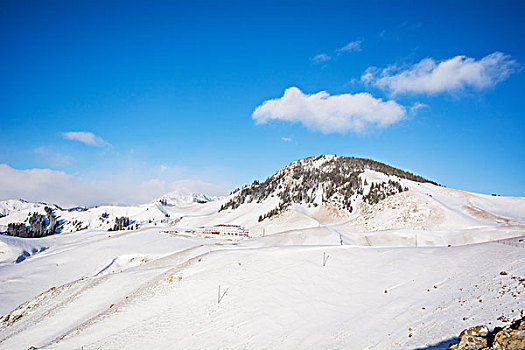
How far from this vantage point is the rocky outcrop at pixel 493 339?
7.11 meters

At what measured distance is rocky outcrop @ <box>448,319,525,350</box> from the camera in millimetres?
7105

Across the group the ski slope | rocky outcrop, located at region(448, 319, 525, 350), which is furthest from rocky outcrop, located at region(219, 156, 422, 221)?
rocky outcrop, located at region(448, 319, 525, 350)

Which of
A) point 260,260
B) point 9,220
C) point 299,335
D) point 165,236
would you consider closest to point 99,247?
point 165,236

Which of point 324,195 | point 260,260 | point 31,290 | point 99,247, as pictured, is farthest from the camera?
point 324,195

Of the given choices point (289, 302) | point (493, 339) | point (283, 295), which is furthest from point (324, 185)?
point (493, 339)

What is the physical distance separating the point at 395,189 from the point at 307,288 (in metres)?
58.3

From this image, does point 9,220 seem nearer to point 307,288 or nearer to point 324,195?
point 324,195

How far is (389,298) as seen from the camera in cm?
1552

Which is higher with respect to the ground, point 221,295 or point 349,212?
point 349,212

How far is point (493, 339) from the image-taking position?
8.06 meters

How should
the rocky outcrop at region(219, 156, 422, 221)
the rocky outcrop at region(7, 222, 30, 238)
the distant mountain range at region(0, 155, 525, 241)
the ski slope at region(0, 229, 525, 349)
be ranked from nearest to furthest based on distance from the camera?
the ski slope at region(0, 229, 525, 349), the distant mountain range at region(0, 155, 525, 241), the rocky outcrop at region(219, 156, 422, 221), the rocky outcrop at region(7, 222, 30, 238)

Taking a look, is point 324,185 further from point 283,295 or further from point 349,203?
point 283,295

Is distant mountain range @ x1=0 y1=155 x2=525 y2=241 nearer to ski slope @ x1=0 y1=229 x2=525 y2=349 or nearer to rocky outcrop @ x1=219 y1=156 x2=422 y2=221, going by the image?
rocky outcrop @ x1=219 y1=156 x2=422 y2=221

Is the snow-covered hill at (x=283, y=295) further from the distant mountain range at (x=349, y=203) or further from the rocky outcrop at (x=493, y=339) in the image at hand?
the distant mountain range at (x=349, y=203)
